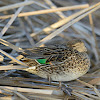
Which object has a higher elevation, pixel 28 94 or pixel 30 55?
pixel 30 55

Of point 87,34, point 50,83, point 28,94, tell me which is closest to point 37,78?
point 50,83

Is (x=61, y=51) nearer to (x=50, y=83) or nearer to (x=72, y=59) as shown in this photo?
(x=72, y=59)

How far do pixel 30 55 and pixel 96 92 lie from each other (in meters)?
1.32

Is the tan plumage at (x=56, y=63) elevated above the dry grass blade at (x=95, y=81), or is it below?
above

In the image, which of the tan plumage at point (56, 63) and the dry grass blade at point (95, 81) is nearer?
the tan plumage at point (56, 63)

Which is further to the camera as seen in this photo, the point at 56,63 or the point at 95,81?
the point at 95,81

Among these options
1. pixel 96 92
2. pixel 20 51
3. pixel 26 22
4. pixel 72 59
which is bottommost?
pixel 96 92

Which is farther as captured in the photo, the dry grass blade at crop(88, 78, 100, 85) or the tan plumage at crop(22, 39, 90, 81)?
the dry grass blade at crop(88, 78, 100, 85)

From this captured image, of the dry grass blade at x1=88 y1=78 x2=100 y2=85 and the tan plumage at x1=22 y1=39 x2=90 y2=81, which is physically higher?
the tan plumage at x1=22 y1=39 x2=90 y2=81

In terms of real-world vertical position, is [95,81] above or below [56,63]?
below

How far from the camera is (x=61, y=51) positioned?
3.30m

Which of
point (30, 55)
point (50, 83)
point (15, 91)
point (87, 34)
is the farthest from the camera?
point (87, 34)

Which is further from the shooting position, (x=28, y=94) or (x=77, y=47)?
(x=77, y=47)

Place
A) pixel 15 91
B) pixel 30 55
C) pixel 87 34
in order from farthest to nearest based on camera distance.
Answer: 1. pixel 87 34
2. pixel 30 55
3. pixel 15 91
